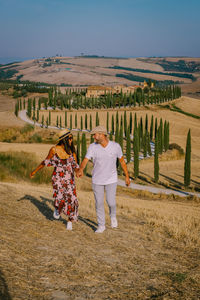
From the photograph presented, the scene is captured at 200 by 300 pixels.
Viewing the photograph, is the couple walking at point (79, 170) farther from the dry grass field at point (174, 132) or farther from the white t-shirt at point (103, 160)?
the dry grass field at point (174, 132)

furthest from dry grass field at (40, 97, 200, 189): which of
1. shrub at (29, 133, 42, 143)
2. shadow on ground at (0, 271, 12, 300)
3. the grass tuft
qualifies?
shadow on ground at (0, 271, 12, 300)

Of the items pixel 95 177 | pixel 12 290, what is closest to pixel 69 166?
pixel 95 177

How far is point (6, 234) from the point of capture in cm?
768

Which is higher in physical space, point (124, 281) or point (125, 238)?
point (124, 281)

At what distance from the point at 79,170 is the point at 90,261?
2298 millimetres

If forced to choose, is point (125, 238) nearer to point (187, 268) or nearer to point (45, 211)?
point (187, 268)

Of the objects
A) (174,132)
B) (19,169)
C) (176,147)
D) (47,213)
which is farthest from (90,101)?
(47,213)

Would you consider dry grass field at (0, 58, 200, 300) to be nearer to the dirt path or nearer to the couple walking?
the dirt path

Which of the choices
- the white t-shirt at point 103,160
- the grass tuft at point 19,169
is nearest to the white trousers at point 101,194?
the white t-shirt at point 103,160

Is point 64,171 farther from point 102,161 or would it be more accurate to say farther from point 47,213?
point 47,213

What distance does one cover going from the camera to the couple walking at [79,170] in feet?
26.6

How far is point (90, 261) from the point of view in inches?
260

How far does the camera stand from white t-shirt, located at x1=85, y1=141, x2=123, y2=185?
8070 mm

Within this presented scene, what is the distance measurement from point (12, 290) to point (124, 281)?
1817 mm
